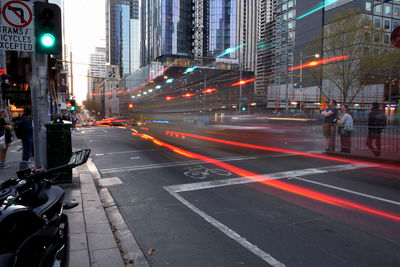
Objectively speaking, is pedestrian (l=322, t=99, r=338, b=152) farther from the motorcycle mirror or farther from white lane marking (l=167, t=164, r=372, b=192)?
the motorcycle mirror

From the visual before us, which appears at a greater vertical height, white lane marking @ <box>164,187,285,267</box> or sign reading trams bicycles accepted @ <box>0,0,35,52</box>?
sign reading trams bicycles accepted @ <box>0,0,35,52</box>

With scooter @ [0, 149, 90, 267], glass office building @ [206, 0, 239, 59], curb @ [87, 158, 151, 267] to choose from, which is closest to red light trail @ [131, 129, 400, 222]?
curb @ [87, 158, 151, 267]

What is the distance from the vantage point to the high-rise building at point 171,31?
4478 inches

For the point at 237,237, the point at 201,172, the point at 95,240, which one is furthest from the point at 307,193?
the point at 95,240

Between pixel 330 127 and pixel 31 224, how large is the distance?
11907 millimetres

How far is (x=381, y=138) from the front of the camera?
10477 mm

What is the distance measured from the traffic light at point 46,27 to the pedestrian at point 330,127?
10.5 m

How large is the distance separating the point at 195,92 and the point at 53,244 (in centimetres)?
4137

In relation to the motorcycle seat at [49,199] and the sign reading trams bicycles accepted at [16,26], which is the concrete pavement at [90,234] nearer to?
the motorcycle seat at [49,199]

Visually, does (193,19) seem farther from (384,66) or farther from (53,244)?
(53,244)

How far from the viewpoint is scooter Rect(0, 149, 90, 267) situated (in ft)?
5.66

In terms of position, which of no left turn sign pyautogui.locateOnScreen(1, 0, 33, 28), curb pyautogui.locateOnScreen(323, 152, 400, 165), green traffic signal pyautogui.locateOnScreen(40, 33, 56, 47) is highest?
no left turn sign pyautogui.locateOnScreen(1, 0, 33, 28)

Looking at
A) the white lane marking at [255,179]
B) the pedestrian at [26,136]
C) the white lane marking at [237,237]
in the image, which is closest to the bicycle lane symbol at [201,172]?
the white lane marking at [255,179]

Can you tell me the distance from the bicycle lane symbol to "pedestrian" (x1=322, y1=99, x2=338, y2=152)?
584 centimetres
